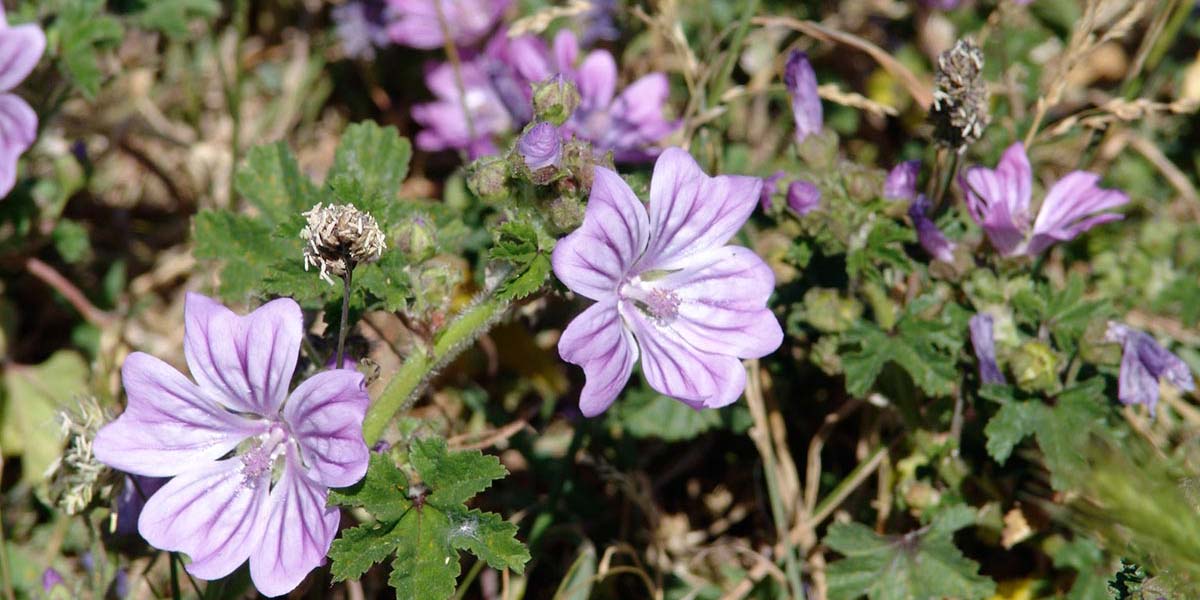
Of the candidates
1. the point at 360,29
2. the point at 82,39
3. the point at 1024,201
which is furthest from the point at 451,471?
the point at 360,29

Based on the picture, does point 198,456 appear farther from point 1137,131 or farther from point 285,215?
point 1137,131

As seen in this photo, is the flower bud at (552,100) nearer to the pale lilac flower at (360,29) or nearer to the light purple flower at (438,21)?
the light purple flower at (438,21)

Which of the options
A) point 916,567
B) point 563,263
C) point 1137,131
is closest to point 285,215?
point 563,263

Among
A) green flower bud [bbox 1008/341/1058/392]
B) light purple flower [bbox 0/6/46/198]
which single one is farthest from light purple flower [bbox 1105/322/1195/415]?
light purple flower [bbox 0/6/46/198]

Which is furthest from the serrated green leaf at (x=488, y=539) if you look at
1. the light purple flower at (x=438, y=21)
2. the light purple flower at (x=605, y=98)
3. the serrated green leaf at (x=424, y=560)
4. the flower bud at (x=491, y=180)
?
the light purple flower at (x=438, y=21)

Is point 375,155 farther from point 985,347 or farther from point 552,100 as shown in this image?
point 985,347

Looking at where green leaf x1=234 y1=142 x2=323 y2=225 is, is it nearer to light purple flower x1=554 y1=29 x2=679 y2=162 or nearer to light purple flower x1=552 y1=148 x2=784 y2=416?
light purple flower x1=552 y1=148 x2=784 y2=416

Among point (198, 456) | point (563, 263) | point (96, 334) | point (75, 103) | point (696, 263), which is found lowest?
point (96, 334)
